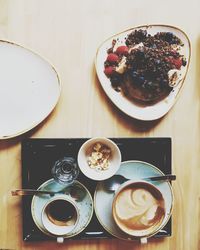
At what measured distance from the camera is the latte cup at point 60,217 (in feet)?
4.04

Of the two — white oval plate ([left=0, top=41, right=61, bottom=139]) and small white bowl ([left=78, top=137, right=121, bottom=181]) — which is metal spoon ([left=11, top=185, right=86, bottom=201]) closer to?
small white bowl ([left=78, top=137, right=121, bottom=181])

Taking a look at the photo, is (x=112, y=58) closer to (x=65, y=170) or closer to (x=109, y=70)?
(x=109, y=70)

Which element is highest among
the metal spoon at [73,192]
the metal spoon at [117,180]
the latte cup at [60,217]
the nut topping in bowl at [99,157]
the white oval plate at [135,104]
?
the white oval plate at [135,104]

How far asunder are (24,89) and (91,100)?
0.65 feet

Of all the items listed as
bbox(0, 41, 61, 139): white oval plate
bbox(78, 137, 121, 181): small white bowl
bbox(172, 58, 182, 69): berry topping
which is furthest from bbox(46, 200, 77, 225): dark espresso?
bbox(172, 58, 182, 69): berry topping

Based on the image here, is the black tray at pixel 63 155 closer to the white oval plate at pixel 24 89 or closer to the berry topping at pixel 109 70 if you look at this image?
the white oval plate at pixel 24 89

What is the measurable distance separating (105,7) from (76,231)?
0.66 meters

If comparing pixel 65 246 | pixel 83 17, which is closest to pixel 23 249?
pixel 65 246

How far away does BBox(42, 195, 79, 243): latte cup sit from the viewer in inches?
48.5

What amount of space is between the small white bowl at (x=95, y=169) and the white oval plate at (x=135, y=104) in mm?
112

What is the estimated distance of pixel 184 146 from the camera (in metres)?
1.35

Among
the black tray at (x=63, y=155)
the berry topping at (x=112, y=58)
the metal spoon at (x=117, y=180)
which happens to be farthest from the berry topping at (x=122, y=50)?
the metal spoon at (x=117, y=180)

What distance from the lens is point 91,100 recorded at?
1316 mm

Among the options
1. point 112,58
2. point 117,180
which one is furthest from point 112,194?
point 112,58
